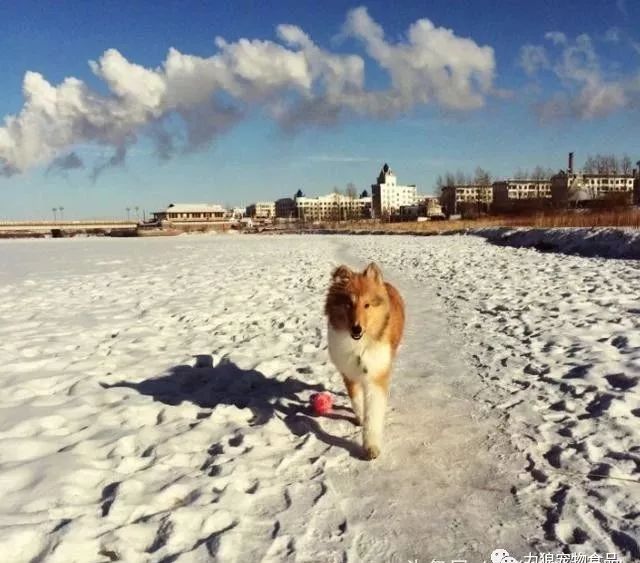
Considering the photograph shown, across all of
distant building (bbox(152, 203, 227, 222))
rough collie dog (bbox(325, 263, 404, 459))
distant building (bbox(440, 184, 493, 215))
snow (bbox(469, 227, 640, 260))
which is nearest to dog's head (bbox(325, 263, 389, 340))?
rough collie dog (bbox(325, 263, 404, 459))

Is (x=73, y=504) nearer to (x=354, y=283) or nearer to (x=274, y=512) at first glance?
(x=274, y=512)

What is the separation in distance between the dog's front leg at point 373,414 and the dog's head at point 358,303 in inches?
18.8

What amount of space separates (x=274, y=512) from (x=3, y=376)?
16.9ft

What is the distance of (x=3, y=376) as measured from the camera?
6.82 meters

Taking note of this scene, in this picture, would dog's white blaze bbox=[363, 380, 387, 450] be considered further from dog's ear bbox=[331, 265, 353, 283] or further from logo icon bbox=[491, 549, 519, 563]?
logo icon bbox=[491, 549, 519, 563]

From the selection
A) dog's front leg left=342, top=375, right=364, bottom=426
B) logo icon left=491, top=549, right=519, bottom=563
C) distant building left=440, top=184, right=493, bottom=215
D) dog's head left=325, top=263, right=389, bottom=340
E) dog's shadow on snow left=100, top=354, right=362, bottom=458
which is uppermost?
distant building left=440, top=184, right=493, bottom=215

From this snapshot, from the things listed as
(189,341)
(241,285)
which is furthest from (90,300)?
(189,341)

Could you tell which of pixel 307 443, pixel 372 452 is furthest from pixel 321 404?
pixel 372 452

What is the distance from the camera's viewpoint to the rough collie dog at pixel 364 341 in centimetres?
472

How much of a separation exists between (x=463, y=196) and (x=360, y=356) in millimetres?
170043

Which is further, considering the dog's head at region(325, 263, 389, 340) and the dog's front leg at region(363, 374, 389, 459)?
the dog's head at region(325, 263, 389, 340)

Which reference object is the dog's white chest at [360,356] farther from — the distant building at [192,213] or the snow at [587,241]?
the distant building at [192,213]

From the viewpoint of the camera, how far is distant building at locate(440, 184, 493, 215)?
14390cm

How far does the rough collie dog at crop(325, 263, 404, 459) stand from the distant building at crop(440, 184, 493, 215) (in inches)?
5365
